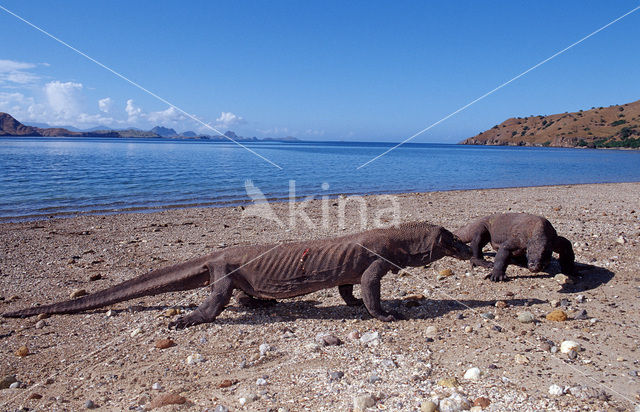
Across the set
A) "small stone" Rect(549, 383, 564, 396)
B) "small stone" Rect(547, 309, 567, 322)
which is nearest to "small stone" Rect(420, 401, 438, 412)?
"small stone" Rect(549, 383, 564, 396)

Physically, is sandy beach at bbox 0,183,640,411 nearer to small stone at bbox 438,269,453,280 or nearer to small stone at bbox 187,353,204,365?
small stone at bbox 187,353,204,365

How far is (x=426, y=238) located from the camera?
24.0ft

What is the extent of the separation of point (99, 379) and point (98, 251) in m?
7.23

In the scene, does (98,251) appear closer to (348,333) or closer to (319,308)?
(319,308)

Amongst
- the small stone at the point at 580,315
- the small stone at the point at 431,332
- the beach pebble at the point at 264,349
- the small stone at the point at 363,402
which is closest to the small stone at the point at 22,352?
the beach pebble at the point at 264,349

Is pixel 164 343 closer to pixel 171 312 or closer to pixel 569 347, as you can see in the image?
pixel 171 312

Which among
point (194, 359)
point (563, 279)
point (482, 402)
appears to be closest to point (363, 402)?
point (482, 402)

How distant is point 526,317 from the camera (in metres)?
6.44

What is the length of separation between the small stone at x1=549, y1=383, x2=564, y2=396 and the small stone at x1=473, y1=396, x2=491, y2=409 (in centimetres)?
67

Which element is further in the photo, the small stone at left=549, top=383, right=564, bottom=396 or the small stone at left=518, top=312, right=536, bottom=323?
the small stone at left=518, top=312, right=536, bottom=323

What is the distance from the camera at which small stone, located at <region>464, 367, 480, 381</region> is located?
16.0ft

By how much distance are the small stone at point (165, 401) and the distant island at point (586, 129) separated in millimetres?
135915

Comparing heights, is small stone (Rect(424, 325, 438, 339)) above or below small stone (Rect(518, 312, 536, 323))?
below

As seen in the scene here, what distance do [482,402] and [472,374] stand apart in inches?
22.7
